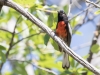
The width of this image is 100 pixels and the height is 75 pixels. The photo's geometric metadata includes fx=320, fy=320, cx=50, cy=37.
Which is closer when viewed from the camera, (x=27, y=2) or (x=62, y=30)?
(x=27, y=2)

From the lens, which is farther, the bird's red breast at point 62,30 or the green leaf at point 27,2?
the bird's red breast at point 62,30

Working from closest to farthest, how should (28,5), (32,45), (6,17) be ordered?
1. (28,5)
2. (6,17)
3. (32,45)

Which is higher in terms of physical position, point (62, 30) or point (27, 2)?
point (27, 2)

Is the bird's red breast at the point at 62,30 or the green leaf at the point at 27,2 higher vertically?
the green leaf at the point at 27,2

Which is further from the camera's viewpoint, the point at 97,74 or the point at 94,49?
the point at 94,49

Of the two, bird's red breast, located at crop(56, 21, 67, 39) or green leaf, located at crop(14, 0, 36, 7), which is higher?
green leaf, located at crop(14, 0, 36, 7)

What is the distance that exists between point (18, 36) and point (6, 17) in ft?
0.90

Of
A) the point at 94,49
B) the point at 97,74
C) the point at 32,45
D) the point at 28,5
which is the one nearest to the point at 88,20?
the point at 32,45

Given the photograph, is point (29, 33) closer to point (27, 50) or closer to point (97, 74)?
point (27, 50)

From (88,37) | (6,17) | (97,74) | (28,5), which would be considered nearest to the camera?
(97,74)

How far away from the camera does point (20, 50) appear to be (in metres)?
3.35

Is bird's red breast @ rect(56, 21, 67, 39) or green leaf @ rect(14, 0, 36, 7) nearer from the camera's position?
green leaf @ rect(14, 0, 36, 7)

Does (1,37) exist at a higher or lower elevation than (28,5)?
lower

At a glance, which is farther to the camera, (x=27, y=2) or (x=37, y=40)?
(x=37, y=40)
